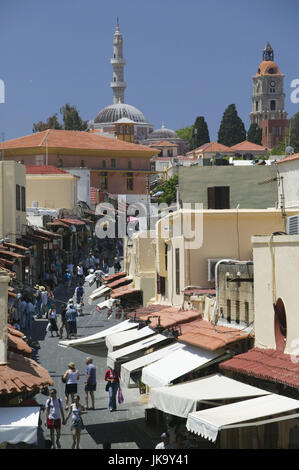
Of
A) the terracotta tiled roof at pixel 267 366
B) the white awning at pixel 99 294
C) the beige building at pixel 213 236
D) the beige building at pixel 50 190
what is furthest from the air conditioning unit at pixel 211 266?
the beige building at pixel 50 190

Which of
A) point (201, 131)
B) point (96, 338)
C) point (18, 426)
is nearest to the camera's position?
point (18, 426)

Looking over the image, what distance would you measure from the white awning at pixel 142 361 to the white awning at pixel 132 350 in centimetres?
46

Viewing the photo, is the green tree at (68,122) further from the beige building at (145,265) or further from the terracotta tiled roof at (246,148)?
the beige building at (145,265)

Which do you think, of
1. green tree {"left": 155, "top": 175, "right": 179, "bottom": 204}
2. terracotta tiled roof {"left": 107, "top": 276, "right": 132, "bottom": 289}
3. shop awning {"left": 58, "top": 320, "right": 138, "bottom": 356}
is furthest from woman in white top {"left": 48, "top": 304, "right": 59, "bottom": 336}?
green tree {"left": 155, "top": 175, "right": 179, "bottom": 204}

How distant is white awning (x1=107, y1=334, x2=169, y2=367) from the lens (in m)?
21.1

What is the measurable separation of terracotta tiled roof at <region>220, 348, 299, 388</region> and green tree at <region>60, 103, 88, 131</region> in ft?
387

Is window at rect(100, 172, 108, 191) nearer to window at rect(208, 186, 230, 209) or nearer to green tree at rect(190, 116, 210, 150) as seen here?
green tree at rect(190, 116, 210, 150)

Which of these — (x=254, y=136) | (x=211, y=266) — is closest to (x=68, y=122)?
(x=254, y=136)

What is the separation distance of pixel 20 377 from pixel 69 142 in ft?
297

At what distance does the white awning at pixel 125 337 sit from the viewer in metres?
22.2

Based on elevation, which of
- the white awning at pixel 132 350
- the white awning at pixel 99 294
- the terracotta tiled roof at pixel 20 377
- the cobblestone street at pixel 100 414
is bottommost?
the cobblestone street at pixel 100 414

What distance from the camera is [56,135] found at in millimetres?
107625

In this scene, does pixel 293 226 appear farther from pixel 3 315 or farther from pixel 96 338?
pixel 3 315

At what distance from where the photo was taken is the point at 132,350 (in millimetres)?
21219
